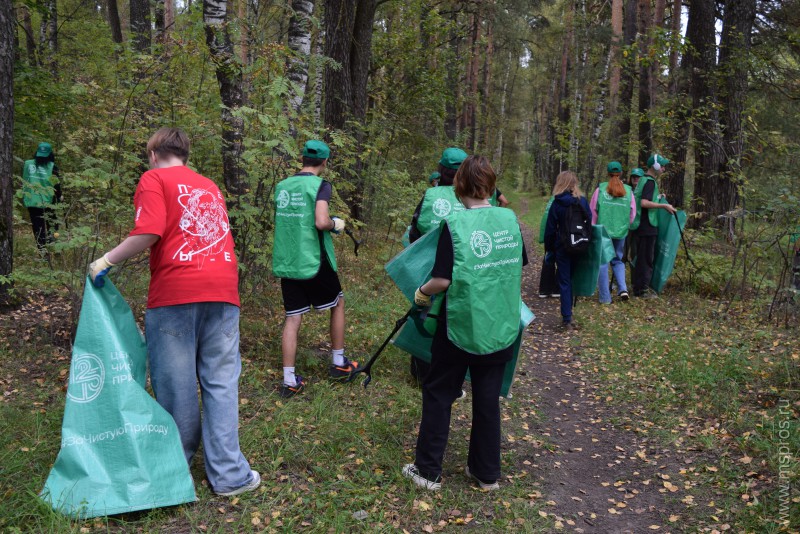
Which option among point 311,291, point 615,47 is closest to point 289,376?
point 311,291

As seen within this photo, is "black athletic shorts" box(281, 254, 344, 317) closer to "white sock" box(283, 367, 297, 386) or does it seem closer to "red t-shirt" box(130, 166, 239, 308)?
"white sock" box(283, 367, 297, 386)

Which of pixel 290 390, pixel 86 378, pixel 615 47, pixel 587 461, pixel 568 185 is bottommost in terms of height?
pixel 587 461

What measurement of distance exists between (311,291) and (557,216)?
4015 millimetres

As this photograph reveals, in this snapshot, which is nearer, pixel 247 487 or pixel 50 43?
pixel 247 487

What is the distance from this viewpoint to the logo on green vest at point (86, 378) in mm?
2965

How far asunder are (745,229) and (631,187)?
1.64m

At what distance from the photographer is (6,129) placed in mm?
5066

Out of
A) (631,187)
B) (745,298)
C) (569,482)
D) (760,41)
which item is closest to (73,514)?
(569,482)

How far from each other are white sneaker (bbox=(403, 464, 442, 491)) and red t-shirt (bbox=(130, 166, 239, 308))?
5.02 ft

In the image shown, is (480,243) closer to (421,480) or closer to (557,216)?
(421,480)

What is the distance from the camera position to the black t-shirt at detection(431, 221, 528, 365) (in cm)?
335

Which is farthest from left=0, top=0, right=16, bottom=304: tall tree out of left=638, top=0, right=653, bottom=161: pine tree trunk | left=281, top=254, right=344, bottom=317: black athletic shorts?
left=638, top=0, right=653, bottom=161: pine tree trunk

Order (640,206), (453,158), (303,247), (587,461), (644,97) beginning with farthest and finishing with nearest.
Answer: (644,97) < (640,206) < (453,158) < (303,247) < (587,461)

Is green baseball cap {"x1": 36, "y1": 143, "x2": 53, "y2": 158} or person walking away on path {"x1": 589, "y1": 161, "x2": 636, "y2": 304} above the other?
green baseball cap {"x1": 36, "y1": 143, "x2": 53, "y2": 158}
